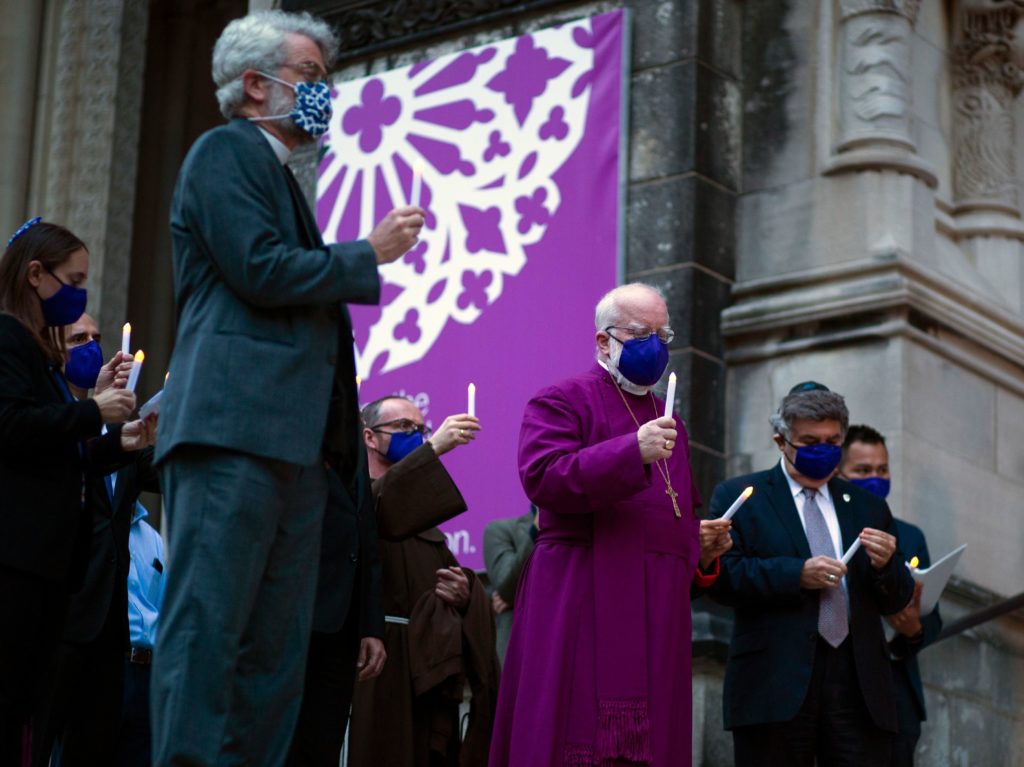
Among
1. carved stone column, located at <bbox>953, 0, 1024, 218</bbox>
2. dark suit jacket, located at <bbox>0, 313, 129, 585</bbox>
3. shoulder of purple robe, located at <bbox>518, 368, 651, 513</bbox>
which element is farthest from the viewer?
carved stone column, located at <bbox>953, 0, 1024, 218</bbox>

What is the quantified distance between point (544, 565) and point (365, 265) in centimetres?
170

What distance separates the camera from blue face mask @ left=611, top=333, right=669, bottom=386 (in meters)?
5.77

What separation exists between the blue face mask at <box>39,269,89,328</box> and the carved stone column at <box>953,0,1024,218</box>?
5.41m

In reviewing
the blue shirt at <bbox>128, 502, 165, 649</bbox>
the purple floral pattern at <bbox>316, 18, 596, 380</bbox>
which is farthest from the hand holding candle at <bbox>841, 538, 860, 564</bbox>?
the purple floral pattern at <bbox>316, 18, 596, 380</bbox>

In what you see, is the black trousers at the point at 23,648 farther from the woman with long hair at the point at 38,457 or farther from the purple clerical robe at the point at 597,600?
the purple clerical robe at the point at 597,600

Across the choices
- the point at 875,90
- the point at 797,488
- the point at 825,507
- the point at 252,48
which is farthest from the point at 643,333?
the point at 875,90

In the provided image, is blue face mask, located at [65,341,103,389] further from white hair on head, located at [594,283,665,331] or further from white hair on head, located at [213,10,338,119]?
white hair on head, located at [594,283,665,331]

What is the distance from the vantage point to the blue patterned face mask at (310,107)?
452cm

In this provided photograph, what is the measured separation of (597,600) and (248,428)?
1.72 meters

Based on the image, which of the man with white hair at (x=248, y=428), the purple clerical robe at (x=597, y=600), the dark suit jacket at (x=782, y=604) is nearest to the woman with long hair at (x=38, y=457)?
the man with white hair at (x=248, y=428)

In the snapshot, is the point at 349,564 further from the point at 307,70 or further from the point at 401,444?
the point at 307,70

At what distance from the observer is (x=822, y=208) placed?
881 cm

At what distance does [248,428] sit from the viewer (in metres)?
4.21

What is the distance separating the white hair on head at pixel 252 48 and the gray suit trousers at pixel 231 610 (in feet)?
3.06
